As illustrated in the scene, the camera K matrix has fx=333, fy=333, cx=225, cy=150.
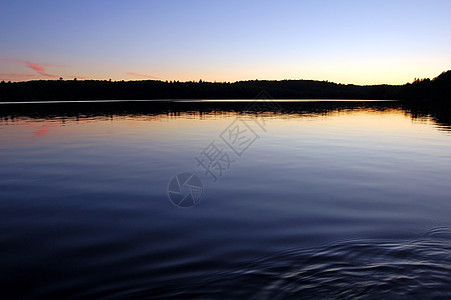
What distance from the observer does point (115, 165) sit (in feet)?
61.7

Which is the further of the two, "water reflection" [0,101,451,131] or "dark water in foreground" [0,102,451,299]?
"water reflection" [0,101,451,131]

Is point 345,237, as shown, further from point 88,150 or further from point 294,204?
point 88,150

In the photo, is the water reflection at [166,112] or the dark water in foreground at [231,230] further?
the water reflection at [166,112]

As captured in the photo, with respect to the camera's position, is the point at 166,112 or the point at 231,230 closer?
the point at 231,230

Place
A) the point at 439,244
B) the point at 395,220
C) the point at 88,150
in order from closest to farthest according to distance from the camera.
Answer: the point at 439,244 → the point at 395,220 → the point at 88,150

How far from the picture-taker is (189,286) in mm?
6137

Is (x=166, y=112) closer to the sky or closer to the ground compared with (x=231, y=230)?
closer to the sky

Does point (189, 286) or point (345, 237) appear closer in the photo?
point (189, 286)

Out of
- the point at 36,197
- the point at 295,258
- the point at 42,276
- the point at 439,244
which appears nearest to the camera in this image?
the point at 42,276

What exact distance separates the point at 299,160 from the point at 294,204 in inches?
353

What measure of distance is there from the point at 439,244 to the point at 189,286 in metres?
6.12

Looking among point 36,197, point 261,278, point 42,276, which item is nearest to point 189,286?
point 261,278

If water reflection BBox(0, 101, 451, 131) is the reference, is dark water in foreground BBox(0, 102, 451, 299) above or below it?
below

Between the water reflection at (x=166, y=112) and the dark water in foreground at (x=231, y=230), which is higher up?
the water reflection at (x=166, y=112)
